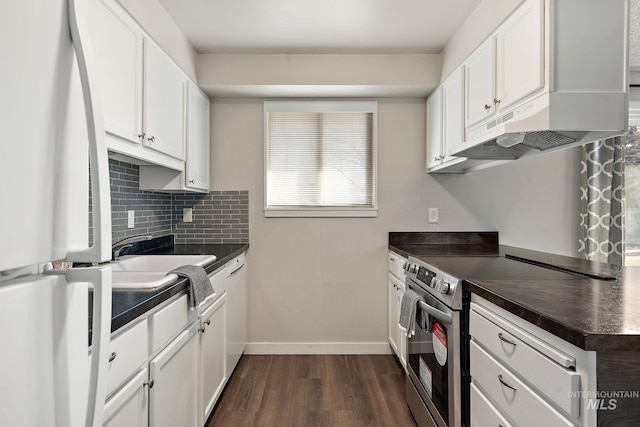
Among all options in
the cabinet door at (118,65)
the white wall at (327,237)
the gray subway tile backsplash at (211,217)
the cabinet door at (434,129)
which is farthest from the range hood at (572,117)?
the gray subway tile backsplash at (211,217)

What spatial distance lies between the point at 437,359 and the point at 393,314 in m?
1.18

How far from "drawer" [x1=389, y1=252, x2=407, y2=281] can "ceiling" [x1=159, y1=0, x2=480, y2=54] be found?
1.58 m

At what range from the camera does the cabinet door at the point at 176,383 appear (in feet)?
4.41

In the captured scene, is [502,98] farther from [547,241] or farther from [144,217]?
[144,217]

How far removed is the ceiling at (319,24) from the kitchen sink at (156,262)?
1.52 meters

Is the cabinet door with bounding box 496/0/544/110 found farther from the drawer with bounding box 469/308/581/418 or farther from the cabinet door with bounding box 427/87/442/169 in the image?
the drawer with bounding box 469/308/581/418

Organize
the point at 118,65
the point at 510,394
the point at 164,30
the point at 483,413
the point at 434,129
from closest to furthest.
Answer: the point at 510,394 < the point at 483,413 < the point at 118,65 < the point at 164,30 < the point at 434,129

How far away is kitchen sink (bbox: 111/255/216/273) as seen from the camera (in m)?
2.15

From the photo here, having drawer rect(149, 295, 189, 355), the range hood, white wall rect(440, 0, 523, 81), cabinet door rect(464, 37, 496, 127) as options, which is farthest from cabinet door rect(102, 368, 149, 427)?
white wall rect(440, 0, 523, 81)

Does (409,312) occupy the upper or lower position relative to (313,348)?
upper

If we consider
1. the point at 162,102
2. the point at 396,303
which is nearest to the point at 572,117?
the point at 396,303

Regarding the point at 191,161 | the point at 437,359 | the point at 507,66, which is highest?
the point at 507,66

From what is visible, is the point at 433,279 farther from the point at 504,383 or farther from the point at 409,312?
the point at 504,383

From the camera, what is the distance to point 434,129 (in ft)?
9.64
